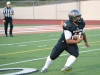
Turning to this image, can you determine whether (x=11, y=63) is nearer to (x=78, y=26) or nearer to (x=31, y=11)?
(x=78, y=26)

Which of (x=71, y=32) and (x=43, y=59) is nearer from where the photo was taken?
(x=71, y=32)

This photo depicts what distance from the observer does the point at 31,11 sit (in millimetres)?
41094

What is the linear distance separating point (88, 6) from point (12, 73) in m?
31.3

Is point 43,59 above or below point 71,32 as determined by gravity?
below

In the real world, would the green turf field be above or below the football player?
below

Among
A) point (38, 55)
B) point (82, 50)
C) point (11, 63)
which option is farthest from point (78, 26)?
point (82, 50)

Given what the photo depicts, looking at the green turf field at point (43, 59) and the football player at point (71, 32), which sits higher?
the football player at point (71, 32)

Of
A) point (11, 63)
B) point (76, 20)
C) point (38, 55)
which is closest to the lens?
point (76, 20)

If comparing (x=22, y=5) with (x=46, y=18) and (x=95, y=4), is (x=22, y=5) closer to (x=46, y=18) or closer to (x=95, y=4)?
(x=46, y=18)

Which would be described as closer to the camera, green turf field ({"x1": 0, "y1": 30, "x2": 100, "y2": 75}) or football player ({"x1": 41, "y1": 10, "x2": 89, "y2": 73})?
football player ({"x1": 41, "y1": 10, "x2": 89, "y2": 73})

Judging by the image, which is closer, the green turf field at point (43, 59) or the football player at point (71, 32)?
the football player at point (71, 32)

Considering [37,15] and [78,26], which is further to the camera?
[37,15]

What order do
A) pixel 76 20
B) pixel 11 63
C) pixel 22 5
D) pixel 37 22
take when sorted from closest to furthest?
pixel 76 20 → pixel 11 63 → pixel 37 22 → pixel 22 5

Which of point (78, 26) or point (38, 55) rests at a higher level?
→ point (78, 26)
